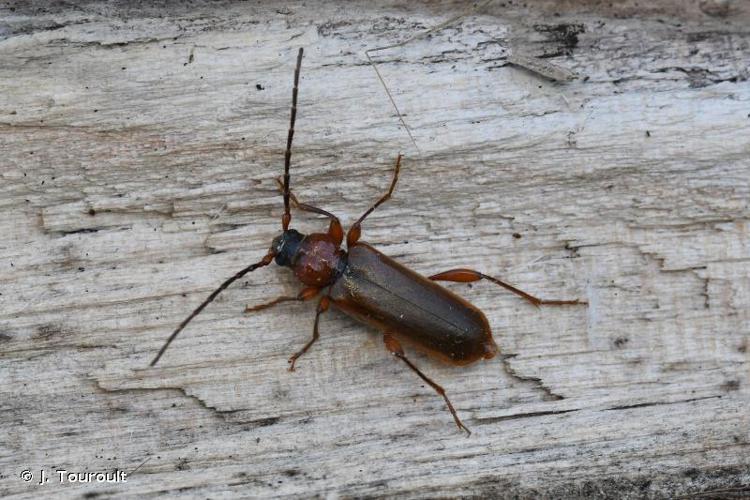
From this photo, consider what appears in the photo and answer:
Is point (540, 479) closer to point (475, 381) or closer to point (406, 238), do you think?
point (475, 381)

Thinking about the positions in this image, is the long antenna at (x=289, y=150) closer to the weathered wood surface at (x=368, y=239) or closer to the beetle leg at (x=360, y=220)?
the weathered wood surface at (x=368, y=239)

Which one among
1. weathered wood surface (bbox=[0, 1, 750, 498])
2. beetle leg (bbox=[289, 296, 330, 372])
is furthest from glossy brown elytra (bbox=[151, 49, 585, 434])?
weathered wood surface (bbox=[0, 1, 750, 498])

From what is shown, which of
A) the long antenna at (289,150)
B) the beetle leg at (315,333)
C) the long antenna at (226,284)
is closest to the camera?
the long antenna at (289,150)

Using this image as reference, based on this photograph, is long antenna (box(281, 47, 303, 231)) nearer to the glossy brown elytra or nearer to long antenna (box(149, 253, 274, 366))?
the glossy brown elytra

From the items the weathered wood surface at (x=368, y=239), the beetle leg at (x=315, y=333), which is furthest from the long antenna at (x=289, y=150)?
the beetle leg at (x=315, y=333)

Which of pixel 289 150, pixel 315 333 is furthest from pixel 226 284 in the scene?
pixel 289 150

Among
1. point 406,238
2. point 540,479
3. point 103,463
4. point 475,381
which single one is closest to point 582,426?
point 540,479

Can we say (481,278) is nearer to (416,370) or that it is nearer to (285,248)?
(416,370)
